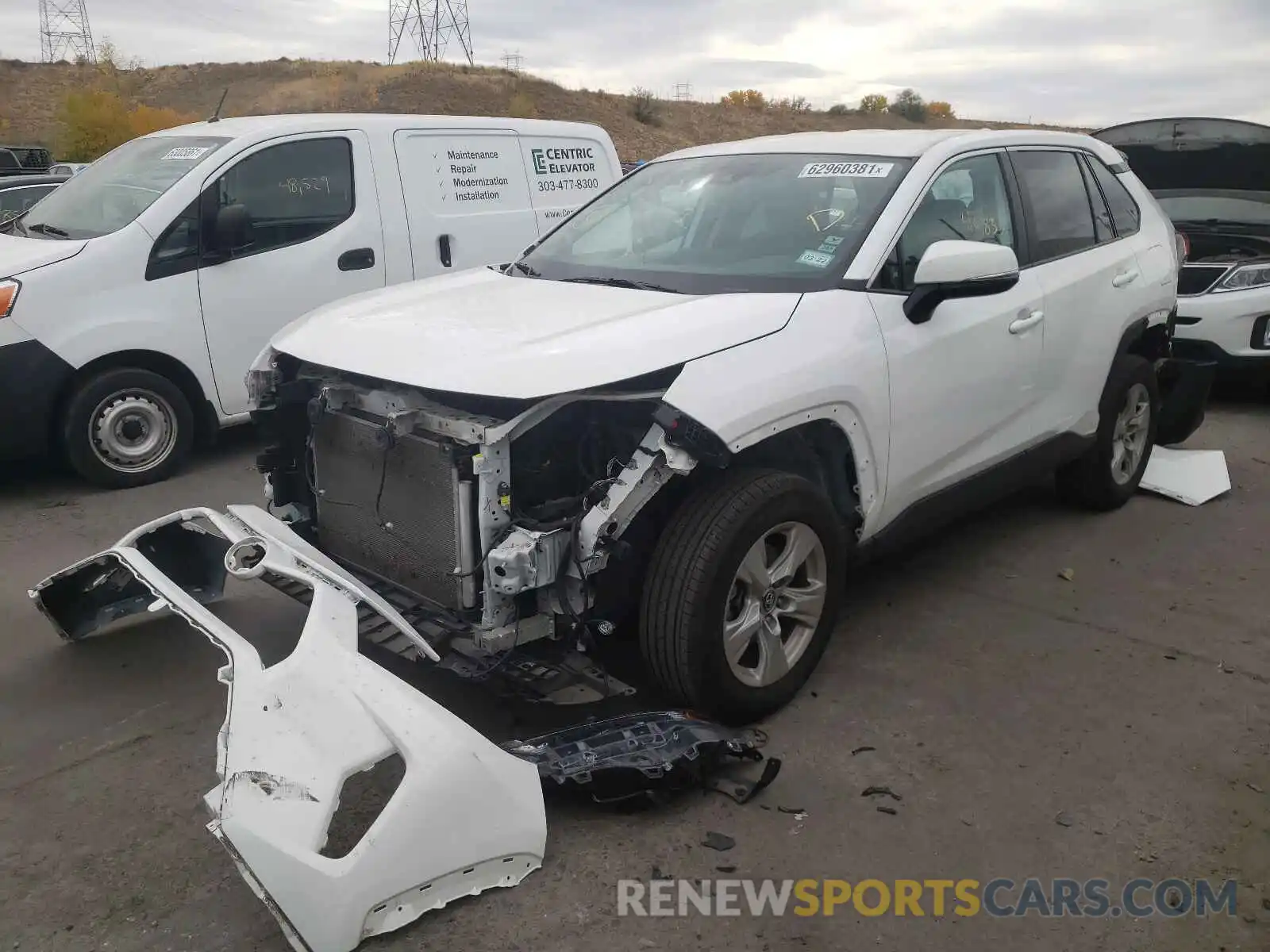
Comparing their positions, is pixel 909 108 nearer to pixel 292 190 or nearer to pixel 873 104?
pixel 873 104

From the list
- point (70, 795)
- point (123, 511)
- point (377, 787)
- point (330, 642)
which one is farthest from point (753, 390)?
point (123, 511)

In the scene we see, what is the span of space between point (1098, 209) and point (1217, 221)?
397 centimetres

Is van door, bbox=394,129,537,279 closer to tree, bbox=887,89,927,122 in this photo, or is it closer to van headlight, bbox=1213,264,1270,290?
van headlight, bbox=1213,264,1270,290

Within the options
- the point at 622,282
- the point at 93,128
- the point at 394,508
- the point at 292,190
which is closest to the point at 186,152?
the point at 292,190

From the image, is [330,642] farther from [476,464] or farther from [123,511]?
[123,511]

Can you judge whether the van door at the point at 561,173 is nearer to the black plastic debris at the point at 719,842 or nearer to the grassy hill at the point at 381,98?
the black plastic debris at the point at 719,842

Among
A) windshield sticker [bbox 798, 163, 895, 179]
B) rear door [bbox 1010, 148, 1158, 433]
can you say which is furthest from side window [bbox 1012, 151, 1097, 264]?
windshield sticker [bbox 798, 163, 895, 179]

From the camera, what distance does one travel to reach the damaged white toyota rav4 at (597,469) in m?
2.44

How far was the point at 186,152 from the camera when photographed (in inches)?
236

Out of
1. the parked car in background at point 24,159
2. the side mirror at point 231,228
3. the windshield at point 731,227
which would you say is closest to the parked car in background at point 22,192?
the parked car in background at point 24,159

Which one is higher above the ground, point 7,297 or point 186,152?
point 186,152

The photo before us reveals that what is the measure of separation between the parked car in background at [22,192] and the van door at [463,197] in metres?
4.68

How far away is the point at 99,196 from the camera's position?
5.96m

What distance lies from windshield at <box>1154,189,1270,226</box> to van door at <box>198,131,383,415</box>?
233 inches
